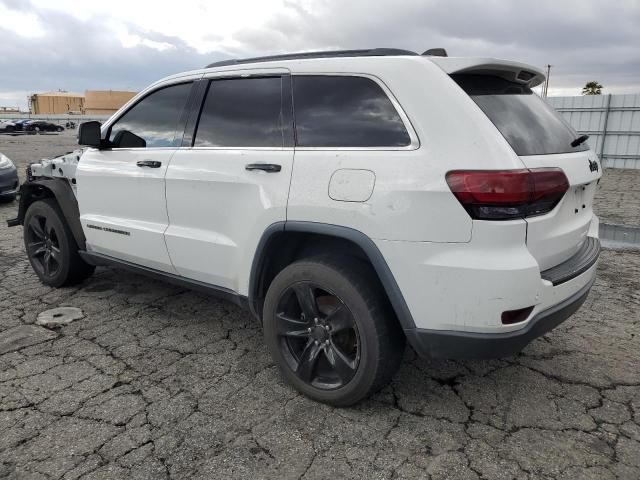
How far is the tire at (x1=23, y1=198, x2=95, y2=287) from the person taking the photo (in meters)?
4.43

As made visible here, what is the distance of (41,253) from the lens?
4.78 meters

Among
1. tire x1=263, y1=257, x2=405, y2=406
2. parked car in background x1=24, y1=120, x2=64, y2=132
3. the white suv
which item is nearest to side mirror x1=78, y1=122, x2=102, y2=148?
the white suv

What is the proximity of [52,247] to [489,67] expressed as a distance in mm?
4030

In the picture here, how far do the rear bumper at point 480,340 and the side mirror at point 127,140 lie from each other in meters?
2.44

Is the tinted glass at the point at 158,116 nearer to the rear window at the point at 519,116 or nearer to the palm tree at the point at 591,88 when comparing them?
the rear window at the point at 519,116

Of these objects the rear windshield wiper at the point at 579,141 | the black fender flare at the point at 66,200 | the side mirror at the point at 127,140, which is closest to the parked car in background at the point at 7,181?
the black fender flare at the point at 66,200

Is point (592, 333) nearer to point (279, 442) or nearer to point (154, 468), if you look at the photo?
point (279, 442)

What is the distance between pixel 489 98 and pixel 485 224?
0.72m

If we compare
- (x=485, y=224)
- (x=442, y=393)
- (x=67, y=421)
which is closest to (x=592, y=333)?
(x=442, y=393)

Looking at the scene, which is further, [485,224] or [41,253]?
[41,253]

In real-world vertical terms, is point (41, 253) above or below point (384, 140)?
below

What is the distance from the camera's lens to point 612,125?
15430 millimetres

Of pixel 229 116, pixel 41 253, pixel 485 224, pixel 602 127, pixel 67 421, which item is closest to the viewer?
pixel 485 224

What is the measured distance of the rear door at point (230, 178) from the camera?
9.21 feet
